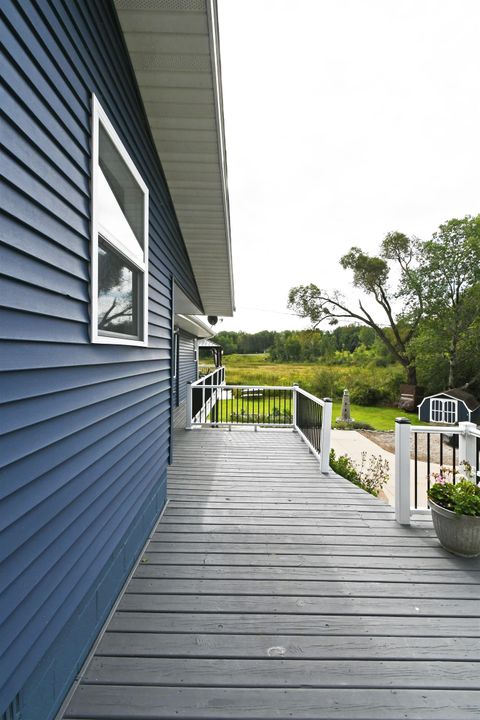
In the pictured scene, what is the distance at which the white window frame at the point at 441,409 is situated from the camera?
41.8 feet

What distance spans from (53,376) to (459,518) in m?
2.91

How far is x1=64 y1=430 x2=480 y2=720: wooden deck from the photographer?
58.3 inches

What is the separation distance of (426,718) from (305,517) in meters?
1.79

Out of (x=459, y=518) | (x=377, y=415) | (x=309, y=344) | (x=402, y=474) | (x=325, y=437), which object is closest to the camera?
(x=459, y=518)

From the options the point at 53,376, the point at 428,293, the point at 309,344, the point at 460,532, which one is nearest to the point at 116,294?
the point at 53,376

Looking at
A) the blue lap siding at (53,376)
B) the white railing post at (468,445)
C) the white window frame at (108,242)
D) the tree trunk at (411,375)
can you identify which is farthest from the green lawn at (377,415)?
the blue lap siding at (53,376)

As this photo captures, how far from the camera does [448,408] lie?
12977 mm

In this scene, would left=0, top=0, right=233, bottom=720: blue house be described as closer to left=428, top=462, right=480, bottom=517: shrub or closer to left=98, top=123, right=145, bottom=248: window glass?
left=98, top=123, right=145, bottom=248: window glass

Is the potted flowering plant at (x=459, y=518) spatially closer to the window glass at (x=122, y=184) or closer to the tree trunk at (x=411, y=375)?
the window glass at (x=122, y=184)

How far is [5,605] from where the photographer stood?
41.8 inches

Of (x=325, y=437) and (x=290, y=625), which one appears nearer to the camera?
(x=290, y=625)

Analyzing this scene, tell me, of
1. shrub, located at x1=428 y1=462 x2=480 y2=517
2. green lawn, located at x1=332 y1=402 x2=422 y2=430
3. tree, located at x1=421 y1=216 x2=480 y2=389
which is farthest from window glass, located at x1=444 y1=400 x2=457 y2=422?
shrub, located at x1=428 y1=462 x2=480 y2=517

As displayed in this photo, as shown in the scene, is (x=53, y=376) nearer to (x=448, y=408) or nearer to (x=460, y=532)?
(x=460, y=532)

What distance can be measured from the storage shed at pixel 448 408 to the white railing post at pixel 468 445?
1103 cm
